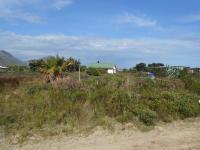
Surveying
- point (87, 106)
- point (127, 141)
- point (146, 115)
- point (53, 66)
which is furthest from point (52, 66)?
point (127, 141)

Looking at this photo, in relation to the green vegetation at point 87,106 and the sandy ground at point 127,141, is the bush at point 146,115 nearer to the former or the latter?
the green vegetation at point 87,106

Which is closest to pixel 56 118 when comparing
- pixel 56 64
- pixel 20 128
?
pixel 20 128

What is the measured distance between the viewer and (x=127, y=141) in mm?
11773

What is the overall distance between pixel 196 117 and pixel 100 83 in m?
5.18

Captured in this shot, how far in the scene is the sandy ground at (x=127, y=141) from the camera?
1112cm

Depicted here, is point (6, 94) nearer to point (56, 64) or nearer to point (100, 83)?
point (100, 83)

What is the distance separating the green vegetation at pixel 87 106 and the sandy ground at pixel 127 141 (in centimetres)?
79

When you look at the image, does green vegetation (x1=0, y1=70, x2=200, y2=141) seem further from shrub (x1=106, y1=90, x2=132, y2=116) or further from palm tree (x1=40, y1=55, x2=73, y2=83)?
palm tree (x1=40, y1=55, x2=73, y2=83)

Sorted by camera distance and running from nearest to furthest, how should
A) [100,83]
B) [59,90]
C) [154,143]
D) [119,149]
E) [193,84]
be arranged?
[119,149]
[154,143]
[59,90]
[100,83]
[193,84]

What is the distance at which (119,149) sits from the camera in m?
10.8

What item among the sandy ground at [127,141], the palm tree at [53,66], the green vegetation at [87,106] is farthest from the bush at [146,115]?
the palm tree at [53,66]

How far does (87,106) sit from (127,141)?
3867mm

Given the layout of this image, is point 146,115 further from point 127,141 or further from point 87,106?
point 127,141

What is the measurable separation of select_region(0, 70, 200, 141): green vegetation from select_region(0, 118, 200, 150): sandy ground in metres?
0.79
